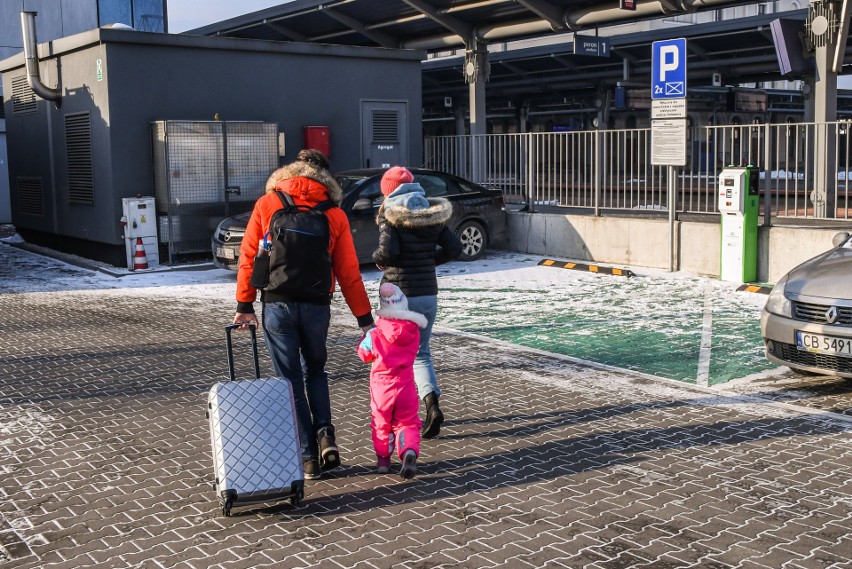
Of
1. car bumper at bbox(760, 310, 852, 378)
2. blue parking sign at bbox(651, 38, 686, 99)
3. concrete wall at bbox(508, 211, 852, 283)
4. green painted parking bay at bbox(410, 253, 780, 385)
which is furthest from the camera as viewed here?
blue parking sign at bbox(651, 38, 686, 99)

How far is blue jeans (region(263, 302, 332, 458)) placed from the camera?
5786mm

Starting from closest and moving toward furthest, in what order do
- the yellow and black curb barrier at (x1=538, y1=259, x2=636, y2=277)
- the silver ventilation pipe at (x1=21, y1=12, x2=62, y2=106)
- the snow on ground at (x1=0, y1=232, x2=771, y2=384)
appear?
the snow on ground at (x1=0, y1=232, x2=771, y2=384) → the yellow and black curb barrier at (x1=538, y1=259, x2=636, y2=277) → the silver ventilation pipe at (x1=21, y1=12, x2=62, y2=106)

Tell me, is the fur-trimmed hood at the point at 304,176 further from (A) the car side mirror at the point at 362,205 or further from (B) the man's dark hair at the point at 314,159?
(A) the car side mirror at the point at 362,205

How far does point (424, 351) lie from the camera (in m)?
6.94

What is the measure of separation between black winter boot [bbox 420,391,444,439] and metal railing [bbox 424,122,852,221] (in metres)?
8.56

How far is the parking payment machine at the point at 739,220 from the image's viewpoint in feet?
43.7

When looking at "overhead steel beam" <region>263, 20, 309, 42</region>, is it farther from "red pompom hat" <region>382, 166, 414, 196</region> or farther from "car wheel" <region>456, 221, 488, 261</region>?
"red pompom hat" <region>382, 166, 414, 196</region>

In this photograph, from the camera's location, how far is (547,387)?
8.17 m

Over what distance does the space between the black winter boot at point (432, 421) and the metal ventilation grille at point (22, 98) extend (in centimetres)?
1549

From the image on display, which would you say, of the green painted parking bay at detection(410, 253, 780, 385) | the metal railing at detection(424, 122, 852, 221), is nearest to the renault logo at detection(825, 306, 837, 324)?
the green painted parking bay at detection(410, 253, 780, 385)

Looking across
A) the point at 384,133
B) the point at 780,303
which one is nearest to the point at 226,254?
the point at 384,133

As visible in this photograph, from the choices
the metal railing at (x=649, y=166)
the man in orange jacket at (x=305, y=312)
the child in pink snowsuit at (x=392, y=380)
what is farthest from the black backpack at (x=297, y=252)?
the metal railing at (x=649, y=166)

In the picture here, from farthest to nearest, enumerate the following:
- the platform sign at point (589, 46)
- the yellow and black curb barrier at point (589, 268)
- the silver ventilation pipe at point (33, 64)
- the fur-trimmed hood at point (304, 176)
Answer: the platform sign at point (589, 46) → the silver ventilation pipe at point (33, 64) → the yellow and black curb barrier at point (589, 268) → the fur-trimmed hood at point (304, 176)

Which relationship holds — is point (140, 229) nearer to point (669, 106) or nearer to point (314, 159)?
point (669, 106)
